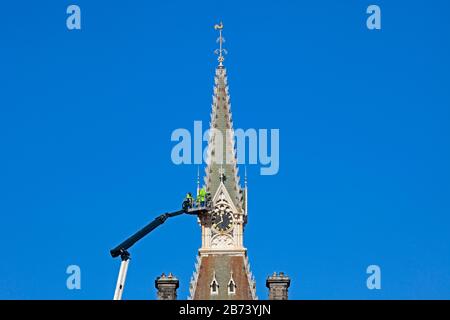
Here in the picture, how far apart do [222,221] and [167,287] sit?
19.2 meters

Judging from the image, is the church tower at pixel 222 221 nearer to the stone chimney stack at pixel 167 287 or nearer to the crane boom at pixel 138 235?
the stone chimney stack at pixel 167 287

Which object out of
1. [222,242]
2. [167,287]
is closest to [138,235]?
[167,287]

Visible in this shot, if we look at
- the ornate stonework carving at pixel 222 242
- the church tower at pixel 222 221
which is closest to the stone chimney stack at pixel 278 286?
the church tower at pixel 222 221

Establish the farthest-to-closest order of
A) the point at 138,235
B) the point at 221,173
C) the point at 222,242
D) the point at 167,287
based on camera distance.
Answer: the point at 221,173 → the point at 222,242 → the point at 167,287 → the point at 138,235

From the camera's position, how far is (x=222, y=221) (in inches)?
6250

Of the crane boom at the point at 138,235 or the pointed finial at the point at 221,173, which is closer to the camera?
the crane boom at the point at 138,235

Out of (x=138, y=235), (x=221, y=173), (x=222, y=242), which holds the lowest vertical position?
(x=138, y=235)

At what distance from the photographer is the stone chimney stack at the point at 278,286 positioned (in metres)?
143

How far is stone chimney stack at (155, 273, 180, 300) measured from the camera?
140m

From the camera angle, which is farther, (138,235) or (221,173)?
(221,173)

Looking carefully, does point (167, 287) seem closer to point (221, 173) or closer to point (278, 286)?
point (278, 286)

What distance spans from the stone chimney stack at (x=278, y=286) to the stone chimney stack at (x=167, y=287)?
316 inches
